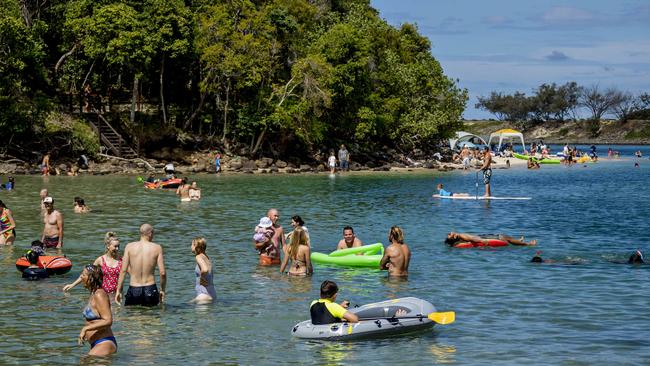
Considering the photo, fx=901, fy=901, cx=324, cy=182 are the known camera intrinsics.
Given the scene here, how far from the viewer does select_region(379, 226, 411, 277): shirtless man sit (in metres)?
23.5

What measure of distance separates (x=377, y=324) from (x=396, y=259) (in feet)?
21.9

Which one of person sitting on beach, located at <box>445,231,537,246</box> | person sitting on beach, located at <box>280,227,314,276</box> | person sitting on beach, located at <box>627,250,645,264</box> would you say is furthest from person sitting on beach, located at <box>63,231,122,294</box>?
person sitting on beach, located at <box>627,250,645,264</box>

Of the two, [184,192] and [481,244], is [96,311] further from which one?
[184,192]

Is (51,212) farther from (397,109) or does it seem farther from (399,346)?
(397,109)

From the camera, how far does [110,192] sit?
48.4 metres

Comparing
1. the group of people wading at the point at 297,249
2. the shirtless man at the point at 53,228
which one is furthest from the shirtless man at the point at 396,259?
the shirtless man at the point at 53,228

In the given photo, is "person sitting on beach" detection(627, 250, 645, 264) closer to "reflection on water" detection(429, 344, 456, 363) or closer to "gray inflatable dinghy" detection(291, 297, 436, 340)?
"gray inflatable dinghy" detection(291, 297, 436, 340)

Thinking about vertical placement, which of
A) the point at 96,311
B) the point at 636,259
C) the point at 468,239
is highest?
the point at 96,311

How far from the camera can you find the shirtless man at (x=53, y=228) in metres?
25.8

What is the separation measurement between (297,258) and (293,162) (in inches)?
2068

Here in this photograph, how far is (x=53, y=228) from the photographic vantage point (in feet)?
86.0

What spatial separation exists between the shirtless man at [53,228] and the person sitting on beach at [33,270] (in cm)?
342

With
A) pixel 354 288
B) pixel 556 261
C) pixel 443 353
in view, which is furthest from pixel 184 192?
pixel 443 353

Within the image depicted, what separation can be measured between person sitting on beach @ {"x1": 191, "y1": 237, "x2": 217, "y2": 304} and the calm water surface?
253 mm
